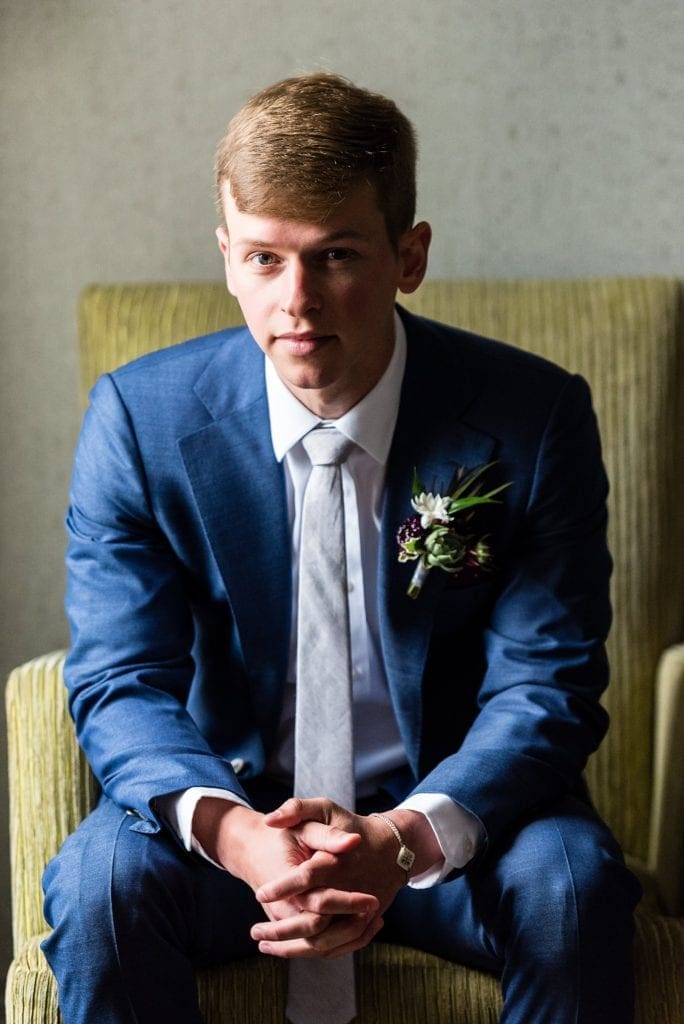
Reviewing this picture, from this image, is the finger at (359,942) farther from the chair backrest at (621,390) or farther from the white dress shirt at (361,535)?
the chair backrest at (621,390)

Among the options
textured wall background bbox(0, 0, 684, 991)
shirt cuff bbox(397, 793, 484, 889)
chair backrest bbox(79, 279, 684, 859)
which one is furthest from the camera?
textured wall background bbox(0, 0, 684, 991)

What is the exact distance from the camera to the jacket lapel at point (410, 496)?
1.52 meters

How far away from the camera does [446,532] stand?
148 centimetres

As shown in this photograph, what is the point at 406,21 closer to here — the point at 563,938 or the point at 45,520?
the point at 45,520

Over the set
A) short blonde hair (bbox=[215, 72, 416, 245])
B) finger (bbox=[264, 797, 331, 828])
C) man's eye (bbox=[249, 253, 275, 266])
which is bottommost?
finger (bbox=[264, 797, 331, 828])

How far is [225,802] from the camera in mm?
1378

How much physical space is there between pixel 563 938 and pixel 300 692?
1.32 ft

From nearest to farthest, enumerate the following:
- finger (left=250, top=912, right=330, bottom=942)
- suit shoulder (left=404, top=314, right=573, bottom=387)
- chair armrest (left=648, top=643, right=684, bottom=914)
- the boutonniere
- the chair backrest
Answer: finger (left=250, top=912, right=330, bottom=942)
the boutonniere
suit shoulder (left=404, top=314, right=573, bottom=387)
chair armrest (left=648, top=643, right=684, bottom=914)
the chair backrest

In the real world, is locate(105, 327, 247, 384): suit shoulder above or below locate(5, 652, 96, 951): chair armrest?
above

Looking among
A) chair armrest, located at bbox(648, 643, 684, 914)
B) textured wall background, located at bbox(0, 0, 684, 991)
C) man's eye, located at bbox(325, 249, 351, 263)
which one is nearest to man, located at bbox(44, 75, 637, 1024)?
man's eye, located at bbox(325, 249, 351, 263)

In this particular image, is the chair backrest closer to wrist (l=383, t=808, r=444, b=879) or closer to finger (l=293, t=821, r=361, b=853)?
wrist (l=383, t=808, r=444, b=879)

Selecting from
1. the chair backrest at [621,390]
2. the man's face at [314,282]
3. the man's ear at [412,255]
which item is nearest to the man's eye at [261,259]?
the man's face at [314,282]

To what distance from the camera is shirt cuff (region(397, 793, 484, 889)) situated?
137 cm

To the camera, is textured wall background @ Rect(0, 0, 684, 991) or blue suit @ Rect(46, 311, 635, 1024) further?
textured wall background @ Rect(0, 0, 684, 991)
